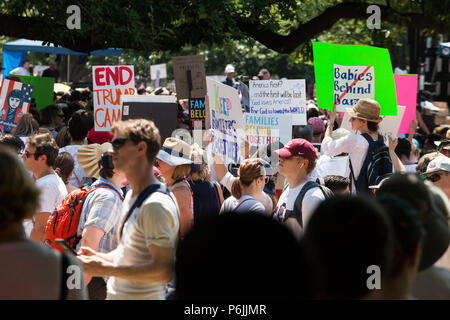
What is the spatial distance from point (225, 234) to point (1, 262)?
105 cm

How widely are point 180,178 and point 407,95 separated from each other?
4.01 meters

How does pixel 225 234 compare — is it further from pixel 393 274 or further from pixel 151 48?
pixel 151 48

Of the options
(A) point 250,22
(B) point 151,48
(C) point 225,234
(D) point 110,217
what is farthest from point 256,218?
(A) point 250,22

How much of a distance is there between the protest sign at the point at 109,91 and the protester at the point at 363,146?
2609mm

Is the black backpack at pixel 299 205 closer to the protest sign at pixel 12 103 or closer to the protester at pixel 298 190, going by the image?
the protester at pixel 298 190

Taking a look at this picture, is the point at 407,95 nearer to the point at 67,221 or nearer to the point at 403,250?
the point at 67,221

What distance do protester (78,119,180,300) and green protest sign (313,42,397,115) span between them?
383 centimetres

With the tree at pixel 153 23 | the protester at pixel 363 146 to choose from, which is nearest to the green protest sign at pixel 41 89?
the tree at pixel 153 23

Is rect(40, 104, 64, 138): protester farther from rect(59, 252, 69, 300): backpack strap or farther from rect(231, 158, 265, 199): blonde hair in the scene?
rect(59, 252, 69, 300): backpack strap

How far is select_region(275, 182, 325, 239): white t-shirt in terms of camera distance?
4.45 meters

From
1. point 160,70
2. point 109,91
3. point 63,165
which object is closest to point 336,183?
point 63,165

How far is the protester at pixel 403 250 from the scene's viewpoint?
84.4 inches

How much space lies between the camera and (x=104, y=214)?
4.23 meters

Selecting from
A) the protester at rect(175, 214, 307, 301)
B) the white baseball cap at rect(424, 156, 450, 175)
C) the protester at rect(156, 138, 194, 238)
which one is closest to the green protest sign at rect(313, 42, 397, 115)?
the white baseball cap at rect(424, 156, 450, 175)
